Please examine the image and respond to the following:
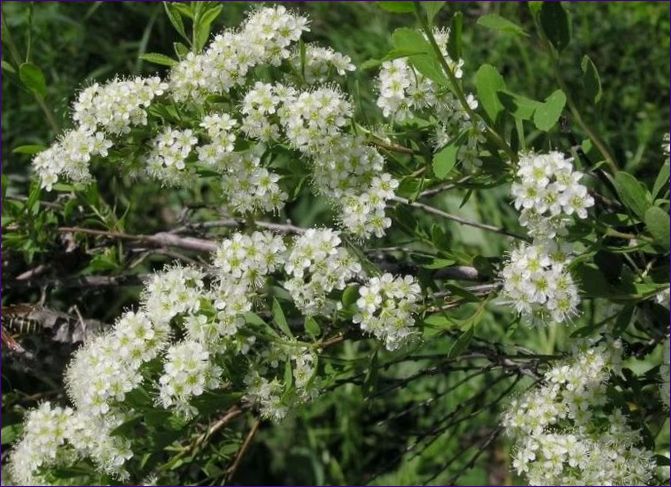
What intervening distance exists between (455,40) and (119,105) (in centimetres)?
52

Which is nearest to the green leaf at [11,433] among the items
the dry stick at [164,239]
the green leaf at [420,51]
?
the dry stick at [164,239]

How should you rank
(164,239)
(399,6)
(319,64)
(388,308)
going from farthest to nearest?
1. (164,239)
2. (319,64)
3. (388,308)
4. (399,6)

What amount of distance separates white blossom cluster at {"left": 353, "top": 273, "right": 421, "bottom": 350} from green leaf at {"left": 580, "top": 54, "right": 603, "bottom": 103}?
0.38 m

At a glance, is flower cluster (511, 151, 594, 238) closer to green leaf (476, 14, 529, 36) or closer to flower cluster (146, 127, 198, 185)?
green leaf (476, 14, 529, 36)

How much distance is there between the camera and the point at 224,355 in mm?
1274

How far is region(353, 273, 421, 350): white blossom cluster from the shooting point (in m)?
1.20

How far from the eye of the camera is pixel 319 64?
4.31 ft

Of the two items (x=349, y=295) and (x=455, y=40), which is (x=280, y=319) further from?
(x=455, y=40)

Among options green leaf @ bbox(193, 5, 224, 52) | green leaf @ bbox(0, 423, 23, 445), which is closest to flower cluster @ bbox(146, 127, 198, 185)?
green leaf @ bbox(193, 5, 224, 52)

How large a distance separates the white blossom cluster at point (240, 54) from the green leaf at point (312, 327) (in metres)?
0.37

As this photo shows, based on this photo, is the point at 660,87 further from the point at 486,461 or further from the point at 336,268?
the point at 336,268

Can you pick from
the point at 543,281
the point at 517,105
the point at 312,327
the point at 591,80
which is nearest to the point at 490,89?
the point at 517,105

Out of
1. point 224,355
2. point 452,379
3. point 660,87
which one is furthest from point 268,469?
point 660,87

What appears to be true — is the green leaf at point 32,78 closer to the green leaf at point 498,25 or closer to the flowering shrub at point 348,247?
the flowering shrub at point 348,247
